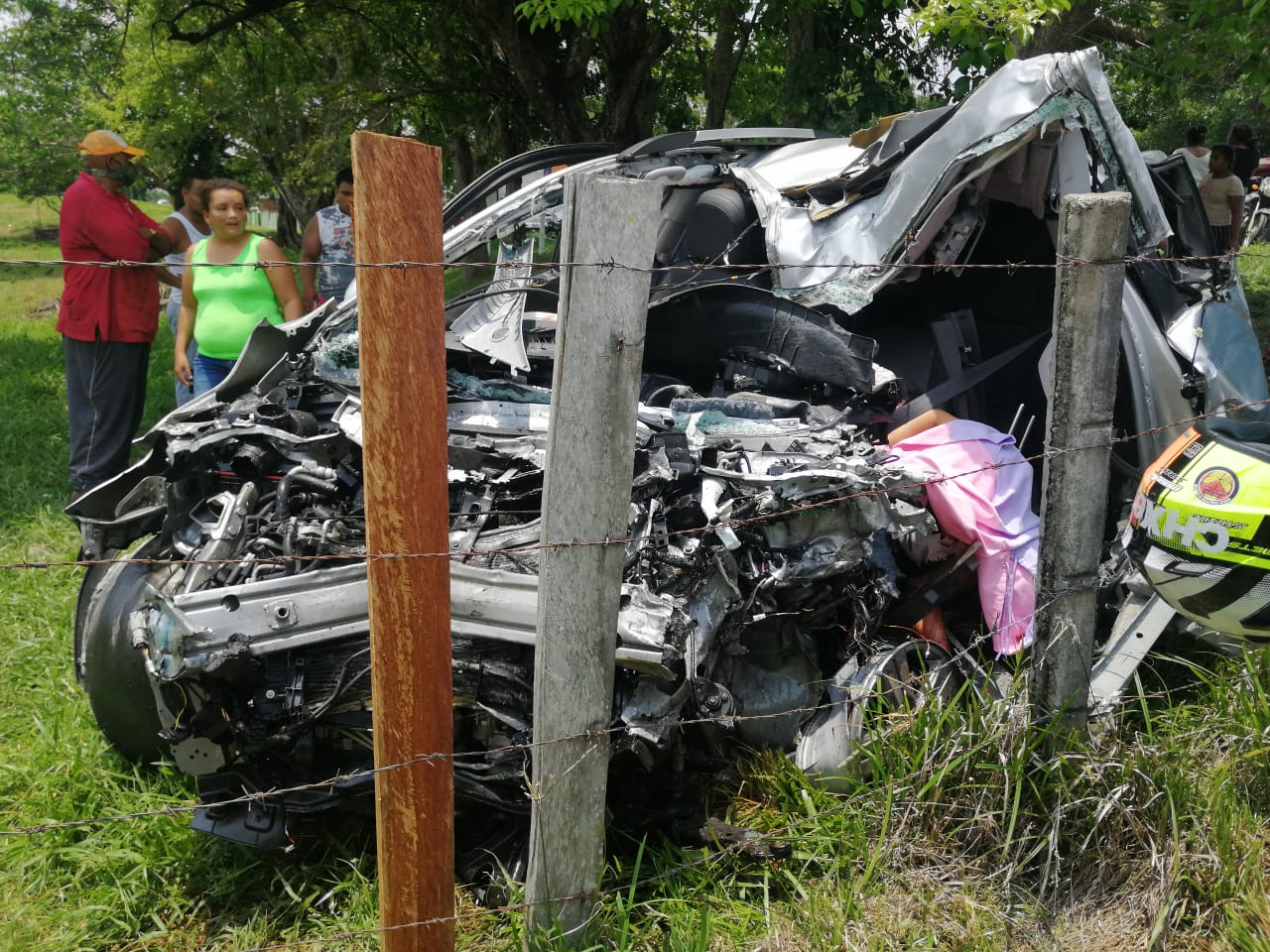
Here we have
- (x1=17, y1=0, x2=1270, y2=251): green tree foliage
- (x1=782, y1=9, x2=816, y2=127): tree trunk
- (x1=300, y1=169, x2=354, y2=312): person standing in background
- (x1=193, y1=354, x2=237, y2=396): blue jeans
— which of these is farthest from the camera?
(x1=782, y1=9, x2=816, y2=127): tree trunk

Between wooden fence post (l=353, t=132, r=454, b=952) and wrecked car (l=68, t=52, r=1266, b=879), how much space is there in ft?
1.52

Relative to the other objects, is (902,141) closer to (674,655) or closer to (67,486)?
(674,655)

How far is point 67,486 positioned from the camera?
5719 millimetres

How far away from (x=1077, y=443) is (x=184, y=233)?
530 cm

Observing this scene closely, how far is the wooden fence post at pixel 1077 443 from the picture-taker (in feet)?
7.63

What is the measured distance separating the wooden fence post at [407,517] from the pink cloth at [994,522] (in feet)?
6.17

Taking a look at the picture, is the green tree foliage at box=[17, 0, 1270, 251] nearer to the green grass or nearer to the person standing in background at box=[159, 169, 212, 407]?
the green grass

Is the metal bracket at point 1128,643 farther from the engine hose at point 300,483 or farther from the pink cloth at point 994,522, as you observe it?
the engine hose at point 300,483

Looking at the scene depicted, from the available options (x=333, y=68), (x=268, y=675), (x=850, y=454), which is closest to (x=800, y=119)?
(x=850, y=454)

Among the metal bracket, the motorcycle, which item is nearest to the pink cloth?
the metal bracket

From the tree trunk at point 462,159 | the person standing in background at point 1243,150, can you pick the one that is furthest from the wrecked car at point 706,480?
the tree trunk at point 462,159

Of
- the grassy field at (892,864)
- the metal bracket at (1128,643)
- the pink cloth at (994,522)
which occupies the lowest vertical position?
the grassy field at (892,864)

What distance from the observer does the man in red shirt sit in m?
5.15

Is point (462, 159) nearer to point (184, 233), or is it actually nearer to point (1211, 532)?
point (184, 233)
